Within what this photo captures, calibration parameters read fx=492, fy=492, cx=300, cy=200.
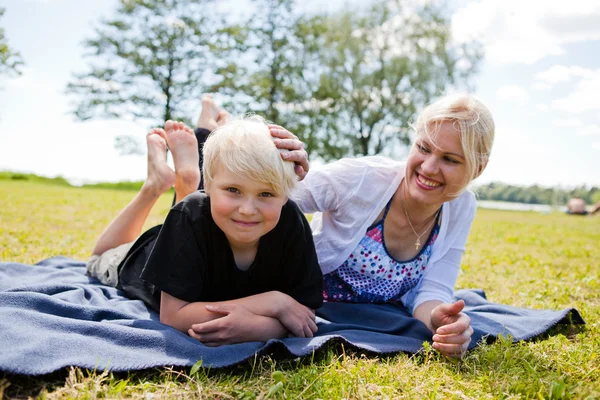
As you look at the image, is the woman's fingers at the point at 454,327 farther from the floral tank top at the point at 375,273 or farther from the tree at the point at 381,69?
the tree at the point at 381,69

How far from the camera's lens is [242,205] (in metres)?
2.63

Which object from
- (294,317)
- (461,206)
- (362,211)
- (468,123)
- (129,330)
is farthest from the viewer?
(461,206)

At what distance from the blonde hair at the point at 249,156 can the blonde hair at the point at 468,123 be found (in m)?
1.02

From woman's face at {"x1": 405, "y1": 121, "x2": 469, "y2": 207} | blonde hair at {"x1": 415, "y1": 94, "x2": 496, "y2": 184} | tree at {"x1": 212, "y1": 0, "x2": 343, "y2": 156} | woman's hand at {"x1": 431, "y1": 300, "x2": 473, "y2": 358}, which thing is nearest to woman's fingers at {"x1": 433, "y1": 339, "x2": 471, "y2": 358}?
woman's hand at {"x1": 431, "y1": 300, "x2": 473, "y2": 358}

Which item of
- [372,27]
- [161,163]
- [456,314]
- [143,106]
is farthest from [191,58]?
[456,314]

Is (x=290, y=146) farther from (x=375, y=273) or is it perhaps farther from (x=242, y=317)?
(x=375, y=273)

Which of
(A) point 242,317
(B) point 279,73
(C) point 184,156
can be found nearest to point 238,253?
(A) point 242,317

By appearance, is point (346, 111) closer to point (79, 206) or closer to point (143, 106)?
point (143, 106)

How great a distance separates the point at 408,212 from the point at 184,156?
6.23 feet

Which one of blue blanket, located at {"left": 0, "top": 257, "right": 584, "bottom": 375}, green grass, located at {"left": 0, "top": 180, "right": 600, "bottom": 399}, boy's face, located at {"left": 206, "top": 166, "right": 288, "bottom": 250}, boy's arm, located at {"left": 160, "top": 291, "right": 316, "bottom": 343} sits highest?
boy's face, located at {"left": 206, "top": 166, "right": 288, "bottom": 250}

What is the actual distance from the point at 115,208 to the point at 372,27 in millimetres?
22851

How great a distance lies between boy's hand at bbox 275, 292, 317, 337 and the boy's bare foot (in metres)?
2.17

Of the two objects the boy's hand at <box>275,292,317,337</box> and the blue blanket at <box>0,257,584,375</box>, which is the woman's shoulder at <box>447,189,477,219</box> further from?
the boy's hand at <box>275,292,317,337</box>

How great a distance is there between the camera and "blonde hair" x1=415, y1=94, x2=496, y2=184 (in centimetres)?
310
